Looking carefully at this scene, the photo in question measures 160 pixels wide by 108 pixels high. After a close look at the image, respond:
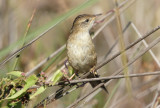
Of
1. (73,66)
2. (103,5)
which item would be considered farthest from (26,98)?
(103,5)

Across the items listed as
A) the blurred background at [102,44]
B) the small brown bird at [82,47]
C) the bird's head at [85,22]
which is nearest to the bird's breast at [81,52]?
the small brown bird at [82,47]

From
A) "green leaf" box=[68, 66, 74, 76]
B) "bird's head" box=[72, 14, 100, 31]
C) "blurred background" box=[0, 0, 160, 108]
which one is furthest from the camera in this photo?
"blurred background" box=[0, 0, 160, 108]

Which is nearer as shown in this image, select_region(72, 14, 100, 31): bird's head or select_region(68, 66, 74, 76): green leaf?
select_region(68, 66, 74, 76): green leaf

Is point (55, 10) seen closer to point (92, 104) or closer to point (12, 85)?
point (92, 104)

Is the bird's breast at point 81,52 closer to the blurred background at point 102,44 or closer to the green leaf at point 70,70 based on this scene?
the green leaf at point 70,70

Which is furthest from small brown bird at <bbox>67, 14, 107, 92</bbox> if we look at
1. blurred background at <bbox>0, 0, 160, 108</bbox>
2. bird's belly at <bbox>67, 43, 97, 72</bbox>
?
blurred background at <bbox>0, 0, 160, 108</bbox>

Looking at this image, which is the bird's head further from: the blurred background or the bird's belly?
the blurred background

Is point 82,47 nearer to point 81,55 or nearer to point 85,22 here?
point 81,55

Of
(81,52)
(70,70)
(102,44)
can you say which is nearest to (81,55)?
(81,52)
